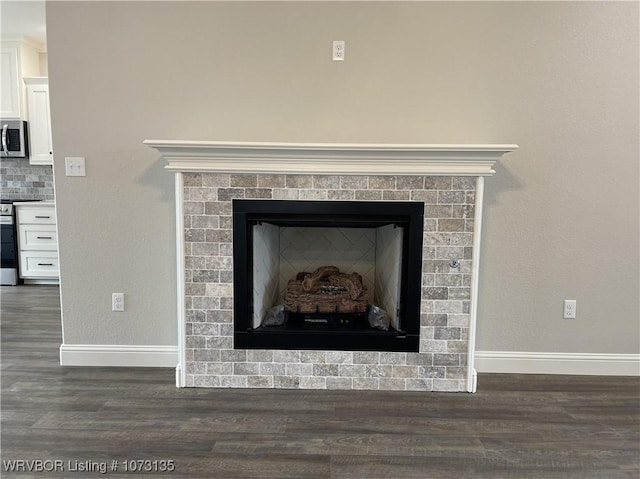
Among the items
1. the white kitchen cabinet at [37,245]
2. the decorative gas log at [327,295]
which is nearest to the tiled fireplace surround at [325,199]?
the decorative gas log at [327,295]

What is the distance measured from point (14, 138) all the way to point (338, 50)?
14.1 ft

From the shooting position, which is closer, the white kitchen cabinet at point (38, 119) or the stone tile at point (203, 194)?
the stone tile at point (203, 194)

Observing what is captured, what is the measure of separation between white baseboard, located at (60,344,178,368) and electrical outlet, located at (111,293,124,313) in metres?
0.23

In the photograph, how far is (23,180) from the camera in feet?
16.2

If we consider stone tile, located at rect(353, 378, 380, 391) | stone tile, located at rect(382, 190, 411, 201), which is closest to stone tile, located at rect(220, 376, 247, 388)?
stone tile, located at rect(353, 378, 380, 391)

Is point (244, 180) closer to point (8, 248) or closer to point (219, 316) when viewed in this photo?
point (219, 316)

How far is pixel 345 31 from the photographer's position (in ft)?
7.43

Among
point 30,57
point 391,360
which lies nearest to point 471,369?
point 391,360

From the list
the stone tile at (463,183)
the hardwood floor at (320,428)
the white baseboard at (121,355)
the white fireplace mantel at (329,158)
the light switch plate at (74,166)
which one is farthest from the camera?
the white baseboard at (121,355)

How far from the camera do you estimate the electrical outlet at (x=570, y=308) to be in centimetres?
242

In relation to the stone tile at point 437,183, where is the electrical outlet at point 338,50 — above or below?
above

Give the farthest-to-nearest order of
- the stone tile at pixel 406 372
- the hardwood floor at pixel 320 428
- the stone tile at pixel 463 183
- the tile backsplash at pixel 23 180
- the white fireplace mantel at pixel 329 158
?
the tile backsplash at pixel 23 180 → the stone tile at pixel 406 372 → the stone tile at pixel 463 183 → the white fireplace mantel at pixel 329 158 → the hardwood floor at pixel 320 428

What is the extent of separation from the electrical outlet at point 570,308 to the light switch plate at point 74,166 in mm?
2921

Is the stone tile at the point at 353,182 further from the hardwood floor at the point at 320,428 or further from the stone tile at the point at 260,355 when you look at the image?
the hardwood floor at the point at 320,428
